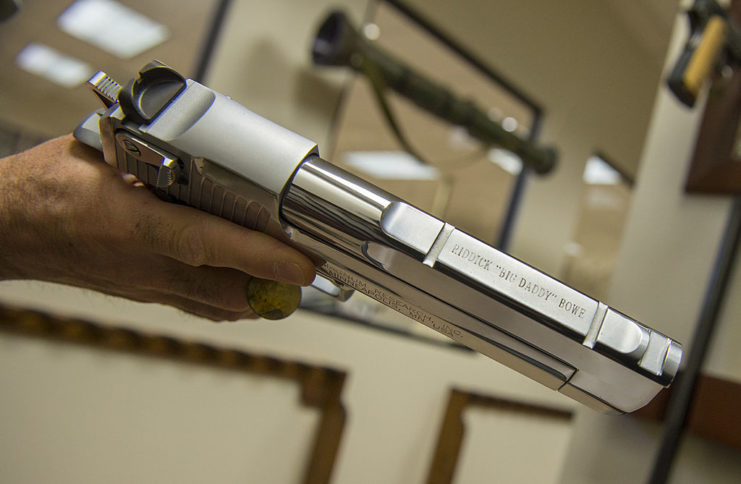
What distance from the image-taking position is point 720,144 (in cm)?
65

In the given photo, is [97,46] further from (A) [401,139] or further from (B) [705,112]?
(B) [705,112]

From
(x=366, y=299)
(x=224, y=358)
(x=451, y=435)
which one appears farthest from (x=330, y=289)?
(x=451, y=435)

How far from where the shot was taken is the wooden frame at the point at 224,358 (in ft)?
3.12

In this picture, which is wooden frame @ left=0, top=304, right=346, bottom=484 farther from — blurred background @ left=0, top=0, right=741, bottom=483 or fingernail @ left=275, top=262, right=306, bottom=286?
fingernail @ left=275, top=262, right=306, bottom=286

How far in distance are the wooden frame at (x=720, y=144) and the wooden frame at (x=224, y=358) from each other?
872mm

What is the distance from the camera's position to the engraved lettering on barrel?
0.21 meters

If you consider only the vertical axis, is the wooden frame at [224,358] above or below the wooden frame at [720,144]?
below

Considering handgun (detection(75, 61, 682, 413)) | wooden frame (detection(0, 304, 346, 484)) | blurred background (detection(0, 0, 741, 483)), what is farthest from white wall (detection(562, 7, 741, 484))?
wooden frame (detection(0, 304, 346, 484))

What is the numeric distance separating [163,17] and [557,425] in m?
1.75

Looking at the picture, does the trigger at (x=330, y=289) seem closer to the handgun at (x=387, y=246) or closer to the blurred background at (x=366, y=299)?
the handgun at (x=387, y=246)

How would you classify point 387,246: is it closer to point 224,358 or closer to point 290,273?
point 290,273

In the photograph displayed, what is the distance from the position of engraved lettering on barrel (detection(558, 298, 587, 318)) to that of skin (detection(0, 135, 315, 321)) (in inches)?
4.4

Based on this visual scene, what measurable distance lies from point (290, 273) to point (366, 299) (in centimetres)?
129

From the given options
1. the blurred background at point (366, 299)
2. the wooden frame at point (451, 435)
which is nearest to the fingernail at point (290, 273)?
the blurred background at point (366, 299)
